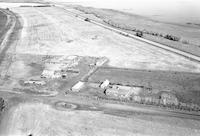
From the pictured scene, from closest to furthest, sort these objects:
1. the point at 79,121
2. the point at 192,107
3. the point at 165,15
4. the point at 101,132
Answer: the point at 101,132 < the point at 79,121 < the point at 192,107 < the point at 165,15

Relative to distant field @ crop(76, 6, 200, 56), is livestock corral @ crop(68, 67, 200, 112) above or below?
below

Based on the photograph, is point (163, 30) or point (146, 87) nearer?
point (146, 87)

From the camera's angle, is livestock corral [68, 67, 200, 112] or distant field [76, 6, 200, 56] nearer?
livestock corral [68, 67, 200, 112]

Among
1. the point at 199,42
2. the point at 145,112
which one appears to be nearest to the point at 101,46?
the point at 199,42

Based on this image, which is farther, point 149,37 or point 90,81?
point 149,37

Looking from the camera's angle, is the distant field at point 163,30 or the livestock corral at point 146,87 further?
the distant field at point 163,30

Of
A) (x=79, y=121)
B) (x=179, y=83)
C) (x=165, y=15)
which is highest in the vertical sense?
(x=165, y=15)

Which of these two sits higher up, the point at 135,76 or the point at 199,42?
the point at 199,42

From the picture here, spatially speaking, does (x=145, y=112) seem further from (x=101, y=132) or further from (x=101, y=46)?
(x=101, y=46)

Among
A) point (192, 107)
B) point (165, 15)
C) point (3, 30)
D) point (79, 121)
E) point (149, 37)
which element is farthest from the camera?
point (165, 15)

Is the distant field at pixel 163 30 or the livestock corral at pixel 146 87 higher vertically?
the distant field at pixel 163 30

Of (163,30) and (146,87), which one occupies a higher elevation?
(163,30)
